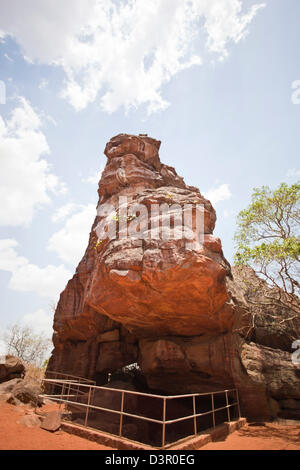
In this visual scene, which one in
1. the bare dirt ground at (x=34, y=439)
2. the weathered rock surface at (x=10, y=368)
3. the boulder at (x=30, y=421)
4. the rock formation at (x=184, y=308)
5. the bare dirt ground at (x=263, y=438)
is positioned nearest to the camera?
the bare dirt ground at (x=34, y=439)

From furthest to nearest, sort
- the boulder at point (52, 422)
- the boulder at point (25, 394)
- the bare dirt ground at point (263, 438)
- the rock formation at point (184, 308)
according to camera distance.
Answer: the boulder at point (25, 394) → the rock formation at point (184, 308) → the boulder at point (52, 422) → the bare dirt ground at point (263, 438)

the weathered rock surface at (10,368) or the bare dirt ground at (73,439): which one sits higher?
the weathered rock surface at (10,368)

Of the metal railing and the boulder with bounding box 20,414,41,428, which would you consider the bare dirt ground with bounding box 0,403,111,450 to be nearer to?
the boulder with bounding box 20,414,41,428

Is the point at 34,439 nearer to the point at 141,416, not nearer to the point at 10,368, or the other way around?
the point at 141,416

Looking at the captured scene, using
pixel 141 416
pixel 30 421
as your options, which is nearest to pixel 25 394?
pixel 30 421

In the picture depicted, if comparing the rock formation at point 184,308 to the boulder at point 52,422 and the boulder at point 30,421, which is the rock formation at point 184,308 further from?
the boulder at point 30,421

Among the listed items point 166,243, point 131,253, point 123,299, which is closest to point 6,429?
point 123,299

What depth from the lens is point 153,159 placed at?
62.1ft

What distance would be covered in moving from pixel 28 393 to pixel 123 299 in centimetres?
564

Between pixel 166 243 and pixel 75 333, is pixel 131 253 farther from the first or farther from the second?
pixel 75 333

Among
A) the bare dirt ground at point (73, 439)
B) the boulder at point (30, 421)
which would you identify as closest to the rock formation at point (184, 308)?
the bare dirt ground at point (73, 439)

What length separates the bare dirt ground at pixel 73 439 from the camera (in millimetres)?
6495

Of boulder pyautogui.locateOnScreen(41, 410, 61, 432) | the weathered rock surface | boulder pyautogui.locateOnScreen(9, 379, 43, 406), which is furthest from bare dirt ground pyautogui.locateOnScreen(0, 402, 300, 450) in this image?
the weathered rock surface

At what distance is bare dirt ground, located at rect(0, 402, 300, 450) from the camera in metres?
6.49
